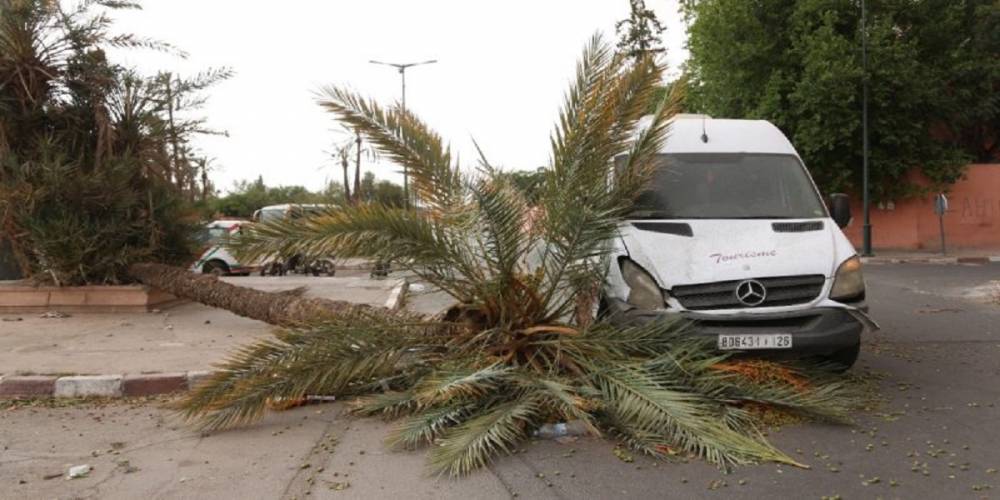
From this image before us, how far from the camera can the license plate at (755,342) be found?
18.2 feet

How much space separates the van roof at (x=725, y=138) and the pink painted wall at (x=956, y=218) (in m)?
20.1

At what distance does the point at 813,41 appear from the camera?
72.4 feet

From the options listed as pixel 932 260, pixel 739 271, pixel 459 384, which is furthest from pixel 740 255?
pixel 932 260

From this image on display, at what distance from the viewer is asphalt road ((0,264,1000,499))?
4.09 meters

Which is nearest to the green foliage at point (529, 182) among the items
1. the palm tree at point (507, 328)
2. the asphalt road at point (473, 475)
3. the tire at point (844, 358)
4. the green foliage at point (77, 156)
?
the palm tree at point (507, 328)

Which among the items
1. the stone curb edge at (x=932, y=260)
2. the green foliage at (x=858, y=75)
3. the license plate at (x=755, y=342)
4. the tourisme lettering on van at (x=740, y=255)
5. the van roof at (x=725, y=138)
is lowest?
the license plate at (x=755, y=342)

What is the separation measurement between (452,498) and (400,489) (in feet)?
1.05

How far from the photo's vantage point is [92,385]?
6.42 metres

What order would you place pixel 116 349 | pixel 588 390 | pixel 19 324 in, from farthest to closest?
pixel 19 324 < pixel 116 349 < pixel 588 390

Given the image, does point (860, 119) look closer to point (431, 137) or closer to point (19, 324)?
point (431, 137)

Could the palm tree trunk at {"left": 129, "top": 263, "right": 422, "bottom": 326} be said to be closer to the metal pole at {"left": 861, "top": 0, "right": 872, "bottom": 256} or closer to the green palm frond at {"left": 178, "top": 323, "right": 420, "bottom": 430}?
the green palm frond at {"left": 178, "top": 323, "right": 420, "bottom": 430}

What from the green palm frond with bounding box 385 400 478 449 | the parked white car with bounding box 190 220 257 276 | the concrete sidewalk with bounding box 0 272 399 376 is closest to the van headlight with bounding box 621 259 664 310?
the green palm frond with bounding box 385 400 478 449

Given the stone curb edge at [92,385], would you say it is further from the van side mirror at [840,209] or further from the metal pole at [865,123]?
the metal pole at [865,123]

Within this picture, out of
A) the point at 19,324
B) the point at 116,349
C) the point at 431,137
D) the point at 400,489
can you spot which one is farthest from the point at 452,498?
the point at 19,324
